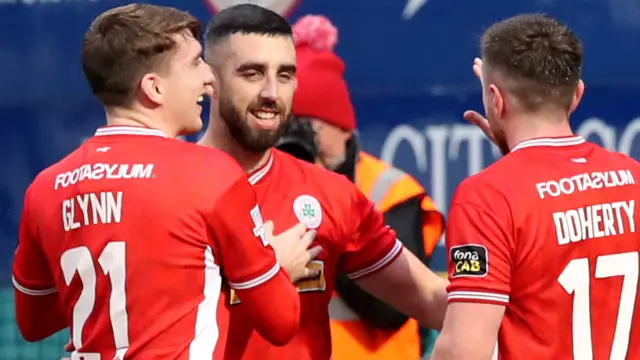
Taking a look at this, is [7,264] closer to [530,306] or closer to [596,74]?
[596,74]

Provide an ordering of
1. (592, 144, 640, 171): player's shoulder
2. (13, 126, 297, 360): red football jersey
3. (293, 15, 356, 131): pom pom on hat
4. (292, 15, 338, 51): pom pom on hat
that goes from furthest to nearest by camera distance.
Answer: (292, 15, 338, 51): pom pom on hat, (293, 15, 356, 131): pom pom on hat, (592, 144, 640, 171): player's shoulder, (13, 126, 297, 360): red football jersey

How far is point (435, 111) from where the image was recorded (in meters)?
4.50

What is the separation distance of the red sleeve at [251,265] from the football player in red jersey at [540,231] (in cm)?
34

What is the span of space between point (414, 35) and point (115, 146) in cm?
209

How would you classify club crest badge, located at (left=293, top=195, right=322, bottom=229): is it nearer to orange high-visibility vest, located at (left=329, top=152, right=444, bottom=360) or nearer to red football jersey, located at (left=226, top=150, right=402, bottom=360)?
red football jersey, located at (left=226, top=150, right=402, bottom=360)

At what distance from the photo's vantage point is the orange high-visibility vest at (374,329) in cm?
384

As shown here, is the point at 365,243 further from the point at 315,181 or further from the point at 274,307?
the point at 274,307

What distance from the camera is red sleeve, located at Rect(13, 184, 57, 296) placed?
2.82m

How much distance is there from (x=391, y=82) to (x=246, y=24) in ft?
4.61

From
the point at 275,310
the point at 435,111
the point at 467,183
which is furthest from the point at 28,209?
the point at 435,111

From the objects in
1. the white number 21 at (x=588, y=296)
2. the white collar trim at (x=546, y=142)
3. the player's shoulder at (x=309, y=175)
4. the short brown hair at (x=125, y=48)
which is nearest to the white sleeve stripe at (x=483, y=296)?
the white number 21 at (x=588, y=296)

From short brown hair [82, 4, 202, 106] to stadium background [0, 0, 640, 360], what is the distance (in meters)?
1.91

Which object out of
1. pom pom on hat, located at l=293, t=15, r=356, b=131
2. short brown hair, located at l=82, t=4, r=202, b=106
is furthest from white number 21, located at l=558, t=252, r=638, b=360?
pom pom on hat, located at l=293, t=15, r=356, b=131

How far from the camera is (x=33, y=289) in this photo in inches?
114
